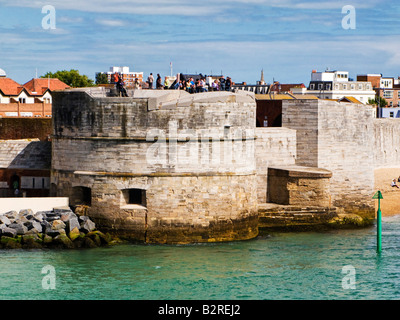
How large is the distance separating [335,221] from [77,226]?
10.6 meters

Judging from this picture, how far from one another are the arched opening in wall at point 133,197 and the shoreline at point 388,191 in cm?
1233

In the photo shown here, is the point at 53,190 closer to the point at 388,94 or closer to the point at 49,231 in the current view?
the point at 49,231

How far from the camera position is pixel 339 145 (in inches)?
1417

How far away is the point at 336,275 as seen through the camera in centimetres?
2567

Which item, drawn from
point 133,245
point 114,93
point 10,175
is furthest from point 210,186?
point 10,175

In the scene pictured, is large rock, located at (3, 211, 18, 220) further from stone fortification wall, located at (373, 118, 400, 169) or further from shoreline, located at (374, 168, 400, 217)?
stone fortification wall, located at (373, 118, 400, 169)

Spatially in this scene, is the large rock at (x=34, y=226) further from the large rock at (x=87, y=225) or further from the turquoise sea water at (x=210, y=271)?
the large rock at (x=87, y=225)

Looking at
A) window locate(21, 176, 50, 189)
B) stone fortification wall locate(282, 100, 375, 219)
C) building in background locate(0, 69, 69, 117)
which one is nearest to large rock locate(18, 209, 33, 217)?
window locate(21, 176, 50, 189)

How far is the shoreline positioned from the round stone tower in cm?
1072

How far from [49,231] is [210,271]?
19.3 feet

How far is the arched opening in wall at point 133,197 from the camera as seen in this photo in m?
29.2

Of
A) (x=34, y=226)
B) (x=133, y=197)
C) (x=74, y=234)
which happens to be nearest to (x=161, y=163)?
(x=133, y=197)

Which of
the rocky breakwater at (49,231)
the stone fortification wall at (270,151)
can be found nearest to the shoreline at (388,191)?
the stone fortification wall at (270,151)
